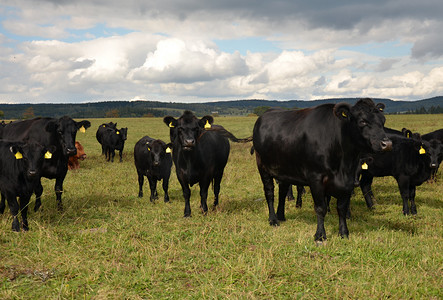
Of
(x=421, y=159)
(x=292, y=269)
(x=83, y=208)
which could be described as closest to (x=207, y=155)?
(x=83, y=208)

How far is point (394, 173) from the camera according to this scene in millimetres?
9234

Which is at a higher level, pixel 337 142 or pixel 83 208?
pixel 337 142

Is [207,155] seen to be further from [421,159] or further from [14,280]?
[421,159]

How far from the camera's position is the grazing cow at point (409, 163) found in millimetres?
8781

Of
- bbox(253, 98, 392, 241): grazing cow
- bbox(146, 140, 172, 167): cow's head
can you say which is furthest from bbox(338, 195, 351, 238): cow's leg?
bbox(146, 140, 172, 167): cow's head

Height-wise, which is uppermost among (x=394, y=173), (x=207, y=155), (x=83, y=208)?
(x=207, y=155)

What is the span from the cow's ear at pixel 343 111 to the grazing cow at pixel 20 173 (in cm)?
578

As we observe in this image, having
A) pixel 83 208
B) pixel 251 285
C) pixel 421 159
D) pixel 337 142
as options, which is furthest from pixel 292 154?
pixel 83 208

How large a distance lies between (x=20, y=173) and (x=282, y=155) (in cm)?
526

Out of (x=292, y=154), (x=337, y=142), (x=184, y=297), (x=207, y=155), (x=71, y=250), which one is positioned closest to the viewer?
(x=184, y=297)

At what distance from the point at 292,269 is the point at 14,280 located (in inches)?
146

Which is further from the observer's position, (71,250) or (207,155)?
(207,155)

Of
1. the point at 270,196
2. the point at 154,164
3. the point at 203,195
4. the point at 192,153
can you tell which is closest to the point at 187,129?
the point at 192,153

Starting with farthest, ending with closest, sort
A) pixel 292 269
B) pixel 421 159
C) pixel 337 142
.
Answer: pixel 421 159
pixel 337 142
pixel 292 269
